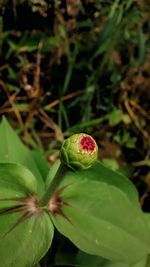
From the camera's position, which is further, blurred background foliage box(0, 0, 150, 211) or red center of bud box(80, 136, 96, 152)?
blurred background foliage box(0, 0, 150, 211)

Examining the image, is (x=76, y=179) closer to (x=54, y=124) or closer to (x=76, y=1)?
(x=54, y=124)

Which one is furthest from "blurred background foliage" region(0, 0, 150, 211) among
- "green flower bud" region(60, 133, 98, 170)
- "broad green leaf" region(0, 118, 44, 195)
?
"green flower bud" region(60, 133, 98, 170)

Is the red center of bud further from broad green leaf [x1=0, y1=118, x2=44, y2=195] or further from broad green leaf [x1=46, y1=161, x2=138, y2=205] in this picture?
broad green leaf [x1=0, y1=118, x2=44, y2=195]

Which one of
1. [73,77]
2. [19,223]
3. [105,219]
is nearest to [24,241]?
[19,223]

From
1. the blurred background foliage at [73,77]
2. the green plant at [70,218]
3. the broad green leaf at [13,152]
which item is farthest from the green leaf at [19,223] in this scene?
the blurred background foliage at [73,77]

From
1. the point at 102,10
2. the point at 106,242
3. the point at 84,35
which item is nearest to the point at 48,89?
the point at 84,35
